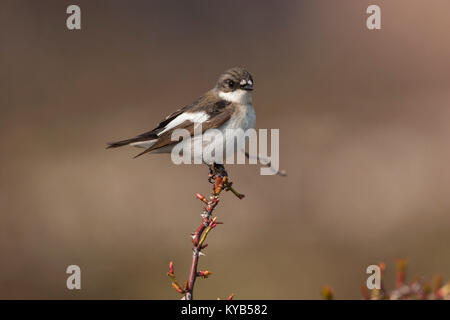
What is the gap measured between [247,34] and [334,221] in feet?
24.3

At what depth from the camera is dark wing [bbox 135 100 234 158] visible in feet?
18.1

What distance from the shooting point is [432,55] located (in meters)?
17.0

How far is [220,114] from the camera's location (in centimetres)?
571

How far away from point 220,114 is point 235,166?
7.78 meters

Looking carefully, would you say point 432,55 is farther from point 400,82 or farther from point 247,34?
point 247,34

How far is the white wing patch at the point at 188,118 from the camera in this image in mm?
5672

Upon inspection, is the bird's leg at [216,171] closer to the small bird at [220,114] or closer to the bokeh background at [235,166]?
the small bird at [220,114]

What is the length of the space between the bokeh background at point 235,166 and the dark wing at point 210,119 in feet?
14.4

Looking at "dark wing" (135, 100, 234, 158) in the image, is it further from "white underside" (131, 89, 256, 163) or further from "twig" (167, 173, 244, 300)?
"twig" (167, 173, 244, 300)

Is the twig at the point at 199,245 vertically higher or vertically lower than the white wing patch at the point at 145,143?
lower

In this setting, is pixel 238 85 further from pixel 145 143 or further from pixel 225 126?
pixel 145 143

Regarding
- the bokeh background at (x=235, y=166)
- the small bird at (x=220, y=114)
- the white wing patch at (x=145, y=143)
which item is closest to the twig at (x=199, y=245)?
the small bird at (x=220, y=114)

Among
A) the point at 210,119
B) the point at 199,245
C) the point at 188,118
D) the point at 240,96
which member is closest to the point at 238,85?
the point at 240,96

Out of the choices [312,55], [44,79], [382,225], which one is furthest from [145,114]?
[382,225]
